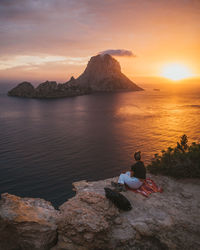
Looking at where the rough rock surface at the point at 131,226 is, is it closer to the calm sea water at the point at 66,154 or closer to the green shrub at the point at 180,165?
the green shrub at the point at 180,165

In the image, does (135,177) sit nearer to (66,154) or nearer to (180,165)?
(180,165)

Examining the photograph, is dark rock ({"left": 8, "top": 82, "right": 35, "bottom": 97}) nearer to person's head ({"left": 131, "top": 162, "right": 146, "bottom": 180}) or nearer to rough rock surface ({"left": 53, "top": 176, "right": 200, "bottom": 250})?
person's head ({"left": 131, "top": 162, "right": 146, "bottom": 180})

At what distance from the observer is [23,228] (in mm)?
9461

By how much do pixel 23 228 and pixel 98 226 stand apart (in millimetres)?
3740

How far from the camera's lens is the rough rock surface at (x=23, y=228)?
372 inches

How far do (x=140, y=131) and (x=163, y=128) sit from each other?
23.7ft

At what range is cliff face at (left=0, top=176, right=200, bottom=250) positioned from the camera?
901 cm

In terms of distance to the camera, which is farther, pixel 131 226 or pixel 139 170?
pixel 139 170

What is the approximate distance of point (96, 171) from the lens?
944 inches

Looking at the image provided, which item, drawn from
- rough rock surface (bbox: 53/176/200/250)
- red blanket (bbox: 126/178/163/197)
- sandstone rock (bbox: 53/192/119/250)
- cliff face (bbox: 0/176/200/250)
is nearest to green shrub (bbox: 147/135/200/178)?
red blanket (bbox: 126/178/163/197)

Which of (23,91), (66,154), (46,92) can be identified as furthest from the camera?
(23,91)

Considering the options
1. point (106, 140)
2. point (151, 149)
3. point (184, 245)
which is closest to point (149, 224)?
point (184, 245)

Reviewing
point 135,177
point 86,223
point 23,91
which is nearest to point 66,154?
point 135,177

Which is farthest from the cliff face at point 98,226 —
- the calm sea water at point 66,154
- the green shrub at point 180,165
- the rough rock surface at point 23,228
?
the calm sea water at point 66,154
